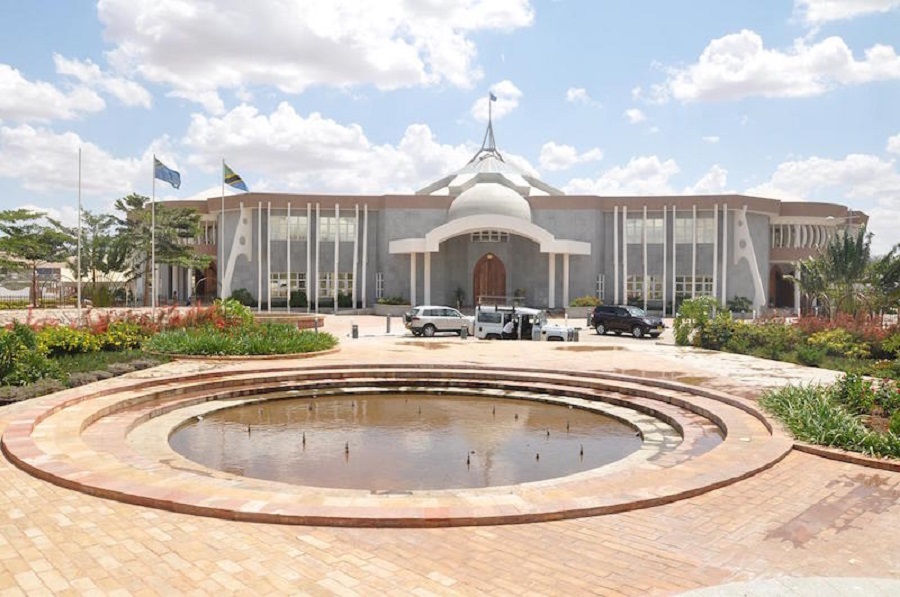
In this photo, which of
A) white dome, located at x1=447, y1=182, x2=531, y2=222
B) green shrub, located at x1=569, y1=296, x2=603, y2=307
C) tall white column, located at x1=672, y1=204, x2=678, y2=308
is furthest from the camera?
tall white column, located at x1=672, y1=204, x2=678, y2=308

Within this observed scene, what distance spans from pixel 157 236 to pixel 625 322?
28.7 m

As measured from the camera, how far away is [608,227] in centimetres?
4309

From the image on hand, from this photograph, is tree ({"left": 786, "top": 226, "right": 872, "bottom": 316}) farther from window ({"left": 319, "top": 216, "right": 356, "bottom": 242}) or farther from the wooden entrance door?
window ({"left": 319, "top": 216, "right": 356, "bottom": 242})

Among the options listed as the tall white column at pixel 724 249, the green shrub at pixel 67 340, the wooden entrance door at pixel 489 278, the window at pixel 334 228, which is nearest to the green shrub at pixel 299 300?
the window at pixel 334 228

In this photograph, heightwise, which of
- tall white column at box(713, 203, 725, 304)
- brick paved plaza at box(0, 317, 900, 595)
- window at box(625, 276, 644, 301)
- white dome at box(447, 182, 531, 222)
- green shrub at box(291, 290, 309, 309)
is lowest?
brick paved plaza at box(0, 317, 900, 595)

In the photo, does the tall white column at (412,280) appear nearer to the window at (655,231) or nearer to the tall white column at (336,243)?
the tall white column at (336,243)

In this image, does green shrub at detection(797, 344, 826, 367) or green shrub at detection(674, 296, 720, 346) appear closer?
green shrub at detection(797, 344, 826, 367)

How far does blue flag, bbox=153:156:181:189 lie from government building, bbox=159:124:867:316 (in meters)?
14.5

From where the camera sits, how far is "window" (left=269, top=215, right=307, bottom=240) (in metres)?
43.0

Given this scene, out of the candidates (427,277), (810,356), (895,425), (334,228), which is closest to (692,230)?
(427,277)

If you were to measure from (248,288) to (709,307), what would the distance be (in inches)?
1118

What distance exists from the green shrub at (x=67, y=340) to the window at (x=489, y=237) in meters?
27.9

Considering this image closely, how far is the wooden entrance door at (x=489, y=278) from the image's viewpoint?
43.2 meters

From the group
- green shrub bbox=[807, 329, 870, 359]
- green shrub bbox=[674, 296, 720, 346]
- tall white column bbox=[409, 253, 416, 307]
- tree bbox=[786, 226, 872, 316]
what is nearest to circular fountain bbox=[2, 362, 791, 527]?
green shrub bbox=[807, 329, 870, 359]
